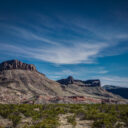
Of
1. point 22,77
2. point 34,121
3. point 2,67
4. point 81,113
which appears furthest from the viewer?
point 2,67

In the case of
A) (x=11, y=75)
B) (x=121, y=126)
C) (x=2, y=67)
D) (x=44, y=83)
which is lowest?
(x=121, y=126)

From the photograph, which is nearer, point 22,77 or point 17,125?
point 17,125

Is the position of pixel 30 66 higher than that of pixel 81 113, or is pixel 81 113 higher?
pixel 30 66

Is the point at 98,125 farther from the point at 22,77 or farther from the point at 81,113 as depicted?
the point at 22,77

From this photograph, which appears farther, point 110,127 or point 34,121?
point 34,121

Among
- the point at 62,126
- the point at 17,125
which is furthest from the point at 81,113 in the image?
the point at 17,125

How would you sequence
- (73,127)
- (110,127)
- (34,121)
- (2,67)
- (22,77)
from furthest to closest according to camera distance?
(2,67) < (22,77) < (34,121) < (73,127) < (110,127)

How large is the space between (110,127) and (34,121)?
14.4m

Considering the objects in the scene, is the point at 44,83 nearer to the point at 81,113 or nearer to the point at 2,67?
the point at 2,67

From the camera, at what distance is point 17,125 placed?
2597cm

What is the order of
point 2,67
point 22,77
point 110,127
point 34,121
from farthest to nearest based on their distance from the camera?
point 2,67
point 22,77
point 34,121
point 110,127

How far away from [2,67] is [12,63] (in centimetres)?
1361

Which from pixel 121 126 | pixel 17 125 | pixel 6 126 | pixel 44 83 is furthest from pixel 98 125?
pixel 44 83

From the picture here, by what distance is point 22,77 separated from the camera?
150750 millimetres
